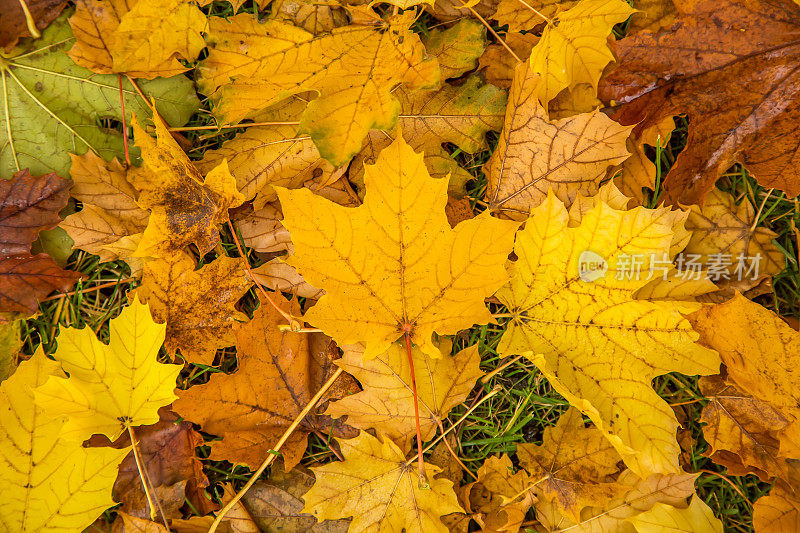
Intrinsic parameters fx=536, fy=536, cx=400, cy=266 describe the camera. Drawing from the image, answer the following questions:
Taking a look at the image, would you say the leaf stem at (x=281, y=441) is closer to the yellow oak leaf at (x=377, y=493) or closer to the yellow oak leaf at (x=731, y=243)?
the yellow oak leaf at (x=377, y=493)

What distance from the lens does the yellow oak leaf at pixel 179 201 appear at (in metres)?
1.36

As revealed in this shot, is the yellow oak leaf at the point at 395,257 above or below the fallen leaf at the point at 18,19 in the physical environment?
below

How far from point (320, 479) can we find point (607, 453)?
2.46 feet

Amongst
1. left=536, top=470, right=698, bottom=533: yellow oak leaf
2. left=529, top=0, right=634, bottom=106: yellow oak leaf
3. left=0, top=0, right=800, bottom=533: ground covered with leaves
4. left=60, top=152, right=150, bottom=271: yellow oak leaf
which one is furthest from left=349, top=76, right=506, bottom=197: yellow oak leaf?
left=536, top=470, right=698, bottom=533: yellow oak leaf

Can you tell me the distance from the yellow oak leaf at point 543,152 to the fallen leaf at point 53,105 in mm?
1016

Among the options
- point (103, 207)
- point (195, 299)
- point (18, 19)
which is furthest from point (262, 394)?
point (18, 19)

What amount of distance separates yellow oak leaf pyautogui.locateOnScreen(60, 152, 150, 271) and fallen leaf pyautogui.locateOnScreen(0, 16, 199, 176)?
0.07 m

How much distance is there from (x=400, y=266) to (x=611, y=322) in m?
0.51

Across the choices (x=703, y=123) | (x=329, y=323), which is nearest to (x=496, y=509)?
(x=329, y=323)

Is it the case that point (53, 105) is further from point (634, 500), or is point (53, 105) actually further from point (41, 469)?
point (634, 500)

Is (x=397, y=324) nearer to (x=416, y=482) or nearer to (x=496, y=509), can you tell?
(x=416, y=482)

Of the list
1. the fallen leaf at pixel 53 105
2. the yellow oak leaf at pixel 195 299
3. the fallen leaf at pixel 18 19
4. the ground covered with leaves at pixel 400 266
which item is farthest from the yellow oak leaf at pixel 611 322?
the fallen leaf at pixel 18 19

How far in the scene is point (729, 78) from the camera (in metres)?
1.30

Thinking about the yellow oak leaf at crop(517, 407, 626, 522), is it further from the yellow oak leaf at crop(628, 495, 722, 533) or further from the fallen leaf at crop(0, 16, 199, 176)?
the fallen leaf at crop(0, 16, 199, 176)
